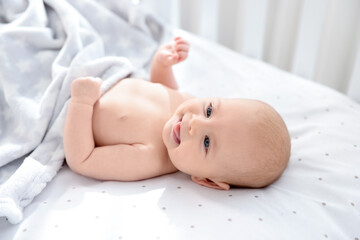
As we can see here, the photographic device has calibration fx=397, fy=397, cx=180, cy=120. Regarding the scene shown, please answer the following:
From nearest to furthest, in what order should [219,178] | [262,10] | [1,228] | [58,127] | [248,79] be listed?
[1,228]
[219,178]
[58,127]
[248,79]
[262,10]

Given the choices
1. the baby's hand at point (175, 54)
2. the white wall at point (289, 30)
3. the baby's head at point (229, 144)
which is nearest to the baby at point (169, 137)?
the baby's head at point (229, 144)

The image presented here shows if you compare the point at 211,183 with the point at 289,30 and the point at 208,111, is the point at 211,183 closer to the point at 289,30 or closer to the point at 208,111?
the point at 208,111

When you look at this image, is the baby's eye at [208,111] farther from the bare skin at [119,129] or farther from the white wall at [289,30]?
the white wall at [289,30]

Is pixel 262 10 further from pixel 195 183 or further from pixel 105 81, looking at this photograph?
pixel 195 183

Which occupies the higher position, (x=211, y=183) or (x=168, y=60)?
(x=168, y=60)

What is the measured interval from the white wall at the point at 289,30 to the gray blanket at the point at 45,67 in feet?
1.06

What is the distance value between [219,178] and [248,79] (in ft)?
1.76

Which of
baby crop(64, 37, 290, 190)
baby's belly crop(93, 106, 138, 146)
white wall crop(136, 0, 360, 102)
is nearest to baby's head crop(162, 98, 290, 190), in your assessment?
baby crop(64, 37, 290, 190)

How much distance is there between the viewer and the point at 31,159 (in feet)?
3.12

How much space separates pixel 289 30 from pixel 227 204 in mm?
878

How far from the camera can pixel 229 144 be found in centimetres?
89

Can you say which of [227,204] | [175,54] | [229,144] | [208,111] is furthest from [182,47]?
[227,204]

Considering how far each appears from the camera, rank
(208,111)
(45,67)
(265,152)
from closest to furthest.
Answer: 1. (265,152)
2. (208,111)
3. (45,67)

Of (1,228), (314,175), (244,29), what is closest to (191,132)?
(314,175)
